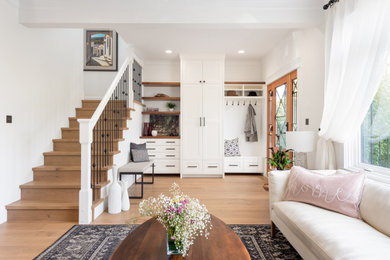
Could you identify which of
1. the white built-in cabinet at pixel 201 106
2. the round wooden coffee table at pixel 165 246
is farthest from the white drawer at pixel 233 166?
the round wooden coffee table at pixel 165 246

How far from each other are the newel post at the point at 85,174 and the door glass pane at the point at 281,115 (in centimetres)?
332

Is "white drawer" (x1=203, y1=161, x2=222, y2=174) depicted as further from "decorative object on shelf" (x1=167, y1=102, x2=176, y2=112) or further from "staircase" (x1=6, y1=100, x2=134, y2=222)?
"staircase" (x1=6, y1=100, x2=134, y2=222)

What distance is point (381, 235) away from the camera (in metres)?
1.58

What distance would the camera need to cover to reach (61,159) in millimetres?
3639

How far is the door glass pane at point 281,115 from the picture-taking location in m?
4.49

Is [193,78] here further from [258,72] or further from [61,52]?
[61,52]

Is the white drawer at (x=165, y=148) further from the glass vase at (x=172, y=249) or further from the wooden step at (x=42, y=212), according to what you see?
the glass vase at (x=172, y=249)

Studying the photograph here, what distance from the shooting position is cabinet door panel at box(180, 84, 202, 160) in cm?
540

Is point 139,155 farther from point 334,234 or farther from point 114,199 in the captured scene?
point 334,234

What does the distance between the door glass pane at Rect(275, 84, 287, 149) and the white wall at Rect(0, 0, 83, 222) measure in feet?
13.1

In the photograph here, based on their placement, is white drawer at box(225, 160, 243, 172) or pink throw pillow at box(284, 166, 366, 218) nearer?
pink throw pillow at box(284, 166, 366, 218)

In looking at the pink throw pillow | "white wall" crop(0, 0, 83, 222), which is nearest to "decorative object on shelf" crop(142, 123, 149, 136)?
"white wall" crop(0, 0, 83, 222)

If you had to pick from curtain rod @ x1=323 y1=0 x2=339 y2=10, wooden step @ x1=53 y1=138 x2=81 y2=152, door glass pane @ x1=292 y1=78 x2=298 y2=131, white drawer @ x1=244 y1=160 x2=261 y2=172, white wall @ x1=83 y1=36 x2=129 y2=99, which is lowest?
white drawer @ x1=244 y1=160 x2=261 y2=172

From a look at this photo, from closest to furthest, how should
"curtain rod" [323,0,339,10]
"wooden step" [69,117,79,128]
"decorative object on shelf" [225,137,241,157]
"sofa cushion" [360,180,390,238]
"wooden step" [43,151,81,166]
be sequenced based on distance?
"sofa cushion" [360,180,390,238] → "curtain rod" [323,0,339,10] → "wooden step" [43,151,81,166] → "wooden step" [69,117,79,128] → "decorative object on shelf" [225,137,241,157]
